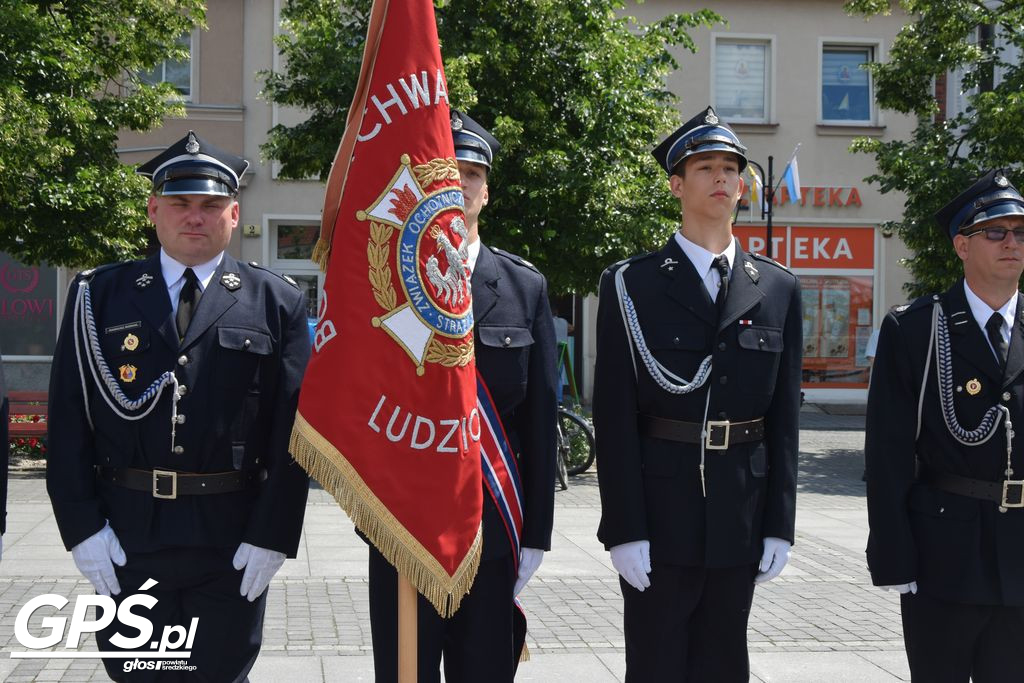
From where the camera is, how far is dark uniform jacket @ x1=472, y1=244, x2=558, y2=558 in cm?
362

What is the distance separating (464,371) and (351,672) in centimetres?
247

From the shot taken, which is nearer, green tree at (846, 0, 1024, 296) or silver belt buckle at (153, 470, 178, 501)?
silver belt buckle at (153, 470, 178, 501)

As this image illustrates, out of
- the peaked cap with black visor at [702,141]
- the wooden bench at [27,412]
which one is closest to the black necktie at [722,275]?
the peaked cap with black visor at [702,141]

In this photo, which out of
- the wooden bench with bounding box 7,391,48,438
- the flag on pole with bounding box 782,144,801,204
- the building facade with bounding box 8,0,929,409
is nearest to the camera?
the wooden bench with bounding box 7,391,48,438

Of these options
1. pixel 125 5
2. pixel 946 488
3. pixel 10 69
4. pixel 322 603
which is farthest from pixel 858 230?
pixel 946 488

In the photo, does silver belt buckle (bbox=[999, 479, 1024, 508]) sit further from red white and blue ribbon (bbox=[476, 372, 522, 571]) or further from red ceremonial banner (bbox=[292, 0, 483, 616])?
red ceremonial banner (bbox=[292, 0, 483, 616])

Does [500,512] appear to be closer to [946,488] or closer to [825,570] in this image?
[946,488]

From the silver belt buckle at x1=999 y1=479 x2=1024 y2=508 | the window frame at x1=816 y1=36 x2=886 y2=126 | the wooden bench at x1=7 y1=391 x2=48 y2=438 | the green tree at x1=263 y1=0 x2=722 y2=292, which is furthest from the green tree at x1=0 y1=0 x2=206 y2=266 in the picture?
the window frame at x1=816 y1=36 x2=886 y2=126

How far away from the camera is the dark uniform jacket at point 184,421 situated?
11.2 feet

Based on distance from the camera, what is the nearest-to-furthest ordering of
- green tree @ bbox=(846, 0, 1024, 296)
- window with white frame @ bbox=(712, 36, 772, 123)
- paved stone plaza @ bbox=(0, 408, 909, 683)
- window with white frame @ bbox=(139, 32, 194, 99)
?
1. paved stone plaza @ bbox=(0, 408, 909, 683)
2. green tree @ bbox=(846, 0, 1024, 296)
3. window with white frame @ bbox=(139, 32, 194, 99)
4. window with white frame @ bbox=(712, 36, 772, 123)

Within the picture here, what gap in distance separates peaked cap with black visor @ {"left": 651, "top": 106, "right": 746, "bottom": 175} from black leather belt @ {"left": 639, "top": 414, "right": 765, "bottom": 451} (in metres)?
0.90

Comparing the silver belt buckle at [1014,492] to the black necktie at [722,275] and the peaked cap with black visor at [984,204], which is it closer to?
the peaked cap with black visor at [984,204]

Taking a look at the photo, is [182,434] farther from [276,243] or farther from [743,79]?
[743,79]

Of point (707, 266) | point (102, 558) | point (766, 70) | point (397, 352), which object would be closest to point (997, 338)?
point (707, 266)
